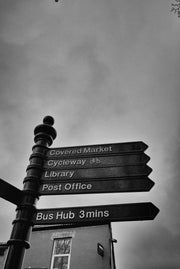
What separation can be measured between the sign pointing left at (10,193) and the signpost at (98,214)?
1.10 ft

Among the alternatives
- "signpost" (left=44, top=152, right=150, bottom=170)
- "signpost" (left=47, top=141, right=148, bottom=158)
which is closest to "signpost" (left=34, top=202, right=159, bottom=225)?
"signpost" (left=44, top=152, right=150, bottom=170)

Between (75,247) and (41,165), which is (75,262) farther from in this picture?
(41,165)

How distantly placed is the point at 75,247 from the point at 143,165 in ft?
32.8

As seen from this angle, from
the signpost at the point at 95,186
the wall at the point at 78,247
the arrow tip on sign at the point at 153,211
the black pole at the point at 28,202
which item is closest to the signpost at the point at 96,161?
the black pole at the point at 28,202

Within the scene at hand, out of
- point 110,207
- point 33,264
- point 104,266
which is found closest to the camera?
point 110,207

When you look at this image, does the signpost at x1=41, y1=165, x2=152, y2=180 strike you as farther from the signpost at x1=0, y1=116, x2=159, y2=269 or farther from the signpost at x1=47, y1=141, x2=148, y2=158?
the signpost at x1=47, y1=141, x2=148, y2=158

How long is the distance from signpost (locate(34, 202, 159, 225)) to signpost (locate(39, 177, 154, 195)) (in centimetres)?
A: 22

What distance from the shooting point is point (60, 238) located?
1255 centimetres

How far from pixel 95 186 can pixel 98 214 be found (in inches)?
16.2

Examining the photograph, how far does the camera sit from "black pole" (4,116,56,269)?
9.36 ft

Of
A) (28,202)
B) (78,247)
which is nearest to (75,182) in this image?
(28,202)

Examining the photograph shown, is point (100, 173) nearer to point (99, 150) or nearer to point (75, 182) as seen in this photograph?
point (75, 182)

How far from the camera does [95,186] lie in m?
3.43

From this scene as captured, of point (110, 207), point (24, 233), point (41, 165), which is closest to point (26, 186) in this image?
point (41, 165)
